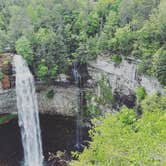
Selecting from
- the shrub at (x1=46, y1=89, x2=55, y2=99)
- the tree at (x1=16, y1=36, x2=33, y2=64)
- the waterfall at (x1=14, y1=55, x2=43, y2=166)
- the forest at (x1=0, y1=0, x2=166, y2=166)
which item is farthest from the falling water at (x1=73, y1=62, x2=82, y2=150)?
the tree at (x1=16, y1=36, x2=33, y2=64)

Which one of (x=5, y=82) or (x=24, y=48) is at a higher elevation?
(x=24, y=48)

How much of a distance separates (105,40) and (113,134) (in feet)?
41.2

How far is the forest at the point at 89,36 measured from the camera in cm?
2069

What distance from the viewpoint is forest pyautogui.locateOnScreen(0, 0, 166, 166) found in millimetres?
20688

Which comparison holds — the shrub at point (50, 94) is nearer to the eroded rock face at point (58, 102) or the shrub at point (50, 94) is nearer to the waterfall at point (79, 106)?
the eroded rock face at point (58, 102)

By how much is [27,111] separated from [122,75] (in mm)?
7702

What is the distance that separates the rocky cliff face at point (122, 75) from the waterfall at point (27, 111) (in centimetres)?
496

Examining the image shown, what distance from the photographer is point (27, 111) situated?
2503 cm

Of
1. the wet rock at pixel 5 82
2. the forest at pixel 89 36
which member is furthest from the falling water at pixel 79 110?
the wet rock at pixel 5 82

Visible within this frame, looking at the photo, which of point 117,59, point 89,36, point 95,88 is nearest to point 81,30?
point 89,36

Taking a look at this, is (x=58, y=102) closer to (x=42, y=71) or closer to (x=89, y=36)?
(x=42, y=71)

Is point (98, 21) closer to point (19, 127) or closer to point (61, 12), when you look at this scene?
point (61, 12)

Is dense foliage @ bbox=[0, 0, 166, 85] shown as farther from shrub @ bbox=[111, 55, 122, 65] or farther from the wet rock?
the wet rock

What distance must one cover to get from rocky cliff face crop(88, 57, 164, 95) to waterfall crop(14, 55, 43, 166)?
16.3 feet
